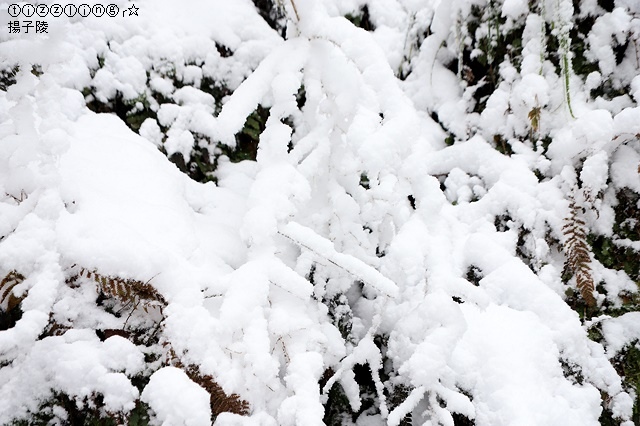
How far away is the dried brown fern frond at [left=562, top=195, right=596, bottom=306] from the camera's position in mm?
2254

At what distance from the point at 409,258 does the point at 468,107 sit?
1644 millimetres

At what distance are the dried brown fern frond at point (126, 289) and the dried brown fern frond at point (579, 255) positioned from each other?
2.12 meters

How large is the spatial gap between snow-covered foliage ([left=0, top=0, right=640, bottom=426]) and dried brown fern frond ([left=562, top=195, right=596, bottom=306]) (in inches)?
0.7

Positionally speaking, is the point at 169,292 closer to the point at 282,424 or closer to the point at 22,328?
the point at 22,328

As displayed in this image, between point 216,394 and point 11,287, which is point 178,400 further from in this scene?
point 11,287

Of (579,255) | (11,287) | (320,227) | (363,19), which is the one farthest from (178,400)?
(363,19)

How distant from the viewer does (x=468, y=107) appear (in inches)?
126

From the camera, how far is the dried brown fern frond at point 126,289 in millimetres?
1739

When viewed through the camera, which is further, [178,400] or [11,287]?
[11,287]

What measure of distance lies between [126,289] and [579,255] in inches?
90.5

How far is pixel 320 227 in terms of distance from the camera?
2.29m

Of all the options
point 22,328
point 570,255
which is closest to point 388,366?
point 570,255

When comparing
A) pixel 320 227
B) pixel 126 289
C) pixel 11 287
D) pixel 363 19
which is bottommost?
pixel 11 287

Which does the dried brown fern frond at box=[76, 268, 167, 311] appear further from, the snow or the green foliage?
the green foliage
